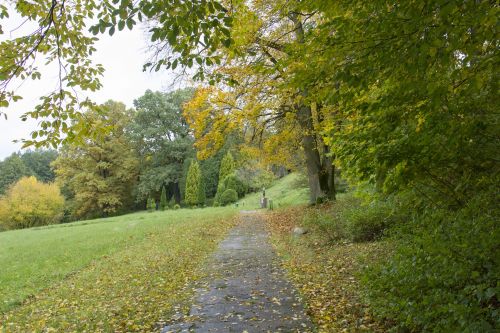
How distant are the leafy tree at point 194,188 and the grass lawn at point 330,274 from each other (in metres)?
30.6

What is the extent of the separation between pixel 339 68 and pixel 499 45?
56.8 inches

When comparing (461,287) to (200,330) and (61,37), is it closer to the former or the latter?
(200,330)

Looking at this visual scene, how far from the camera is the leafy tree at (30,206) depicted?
1773 inches

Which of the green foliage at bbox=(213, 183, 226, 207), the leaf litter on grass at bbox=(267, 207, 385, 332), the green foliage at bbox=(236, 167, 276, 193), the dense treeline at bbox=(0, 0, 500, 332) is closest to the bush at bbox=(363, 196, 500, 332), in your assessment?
the dense treeline at bbox=(0, 0, 500, 332)

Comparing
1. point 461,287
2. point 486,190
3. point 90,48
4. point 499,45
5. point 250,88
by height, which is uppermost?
point 250,88

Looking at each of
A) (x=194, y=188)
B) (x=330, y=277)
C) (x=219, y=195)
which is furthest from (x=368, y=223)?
(x=194, y=188)

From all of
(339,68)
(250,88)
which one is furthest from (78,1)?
(250,88)

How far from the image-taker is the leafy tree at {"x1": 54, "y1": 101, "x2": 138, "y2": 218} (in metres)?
44.5

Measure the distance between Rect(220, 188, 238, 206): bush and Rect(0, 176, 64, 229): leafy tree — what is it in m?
23.6

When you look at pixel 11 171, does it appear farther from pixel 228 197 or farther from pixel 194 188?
pixel 228 197

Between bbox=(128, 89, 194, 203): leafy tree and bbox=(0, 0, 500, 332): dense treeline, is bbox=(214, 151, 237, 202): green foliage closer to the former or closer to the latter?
bbox=(128, 89, 194, 203): leafy tree

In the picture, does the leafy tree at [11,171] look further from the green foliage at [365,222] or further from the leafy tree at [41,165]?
the green foliage at [365,222]

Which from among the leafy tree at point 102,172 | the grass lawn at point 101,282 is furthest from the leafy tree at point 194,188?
the grass lawn at point 101,282

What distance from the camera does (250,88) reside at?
13.7 meters
